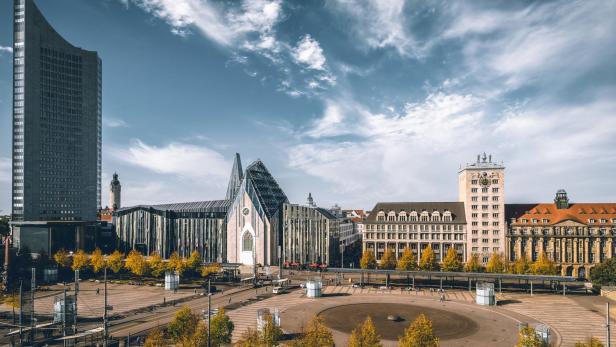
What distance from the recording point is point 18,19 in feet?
577

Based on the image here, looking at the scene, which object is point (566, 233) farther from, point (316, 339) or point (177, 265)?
point (177, 265)

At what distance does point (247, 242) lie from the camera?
145 metres

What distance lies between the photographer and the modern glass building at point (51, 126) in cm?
17175

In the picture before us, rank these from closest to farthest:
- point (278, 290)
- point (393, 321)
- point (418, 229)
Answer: point (393, 321) < point (278, 290) < point (418, 229)

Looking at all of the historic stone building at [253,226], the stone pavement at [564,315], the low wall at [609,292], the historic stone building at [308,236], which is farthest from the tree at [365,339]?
the historic stone building at [253,226]

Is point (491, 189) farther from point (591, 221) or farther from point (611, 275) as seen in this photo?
point (611, 275)

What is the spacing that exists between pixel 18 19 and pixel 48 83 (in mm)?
29777

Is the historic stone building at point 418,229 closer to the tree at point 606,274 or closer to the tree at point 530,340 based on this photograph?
the tree at point 606,274

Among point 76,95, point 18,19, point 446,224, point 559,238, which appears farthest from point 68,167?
point 559,238

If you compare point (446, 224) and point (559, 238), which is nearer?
point (559, 238)

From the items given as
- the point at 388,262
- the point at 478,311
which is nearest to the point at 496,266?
Result: the point at 388,262

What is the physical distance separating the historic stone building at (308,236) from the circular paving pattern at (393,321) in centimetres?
5516

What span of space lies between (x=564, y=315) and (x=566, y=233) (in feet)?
182

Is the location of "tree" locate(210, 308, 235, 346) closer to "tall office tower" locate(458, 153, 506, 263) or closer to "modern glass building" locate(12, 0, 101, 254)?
"tall office tower" locate(458, 153, 506, 263)
